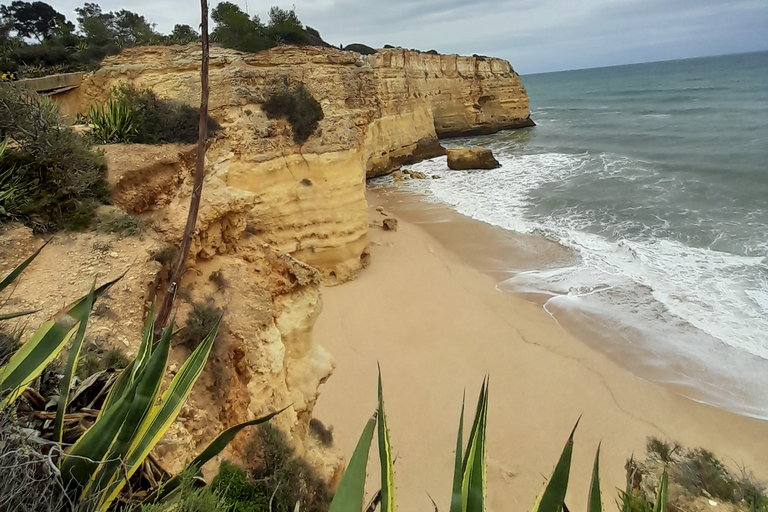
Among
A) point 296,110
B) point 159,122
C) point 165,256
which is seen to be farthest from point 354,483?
point 296,110

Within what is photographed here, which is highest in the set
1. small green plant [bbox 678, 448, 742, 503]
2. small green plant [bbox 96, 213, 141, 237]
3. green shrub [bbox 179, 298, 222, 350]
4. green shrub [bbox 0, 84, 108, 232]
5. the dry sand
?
green shrub [bbox 0, 84, 108, 232]

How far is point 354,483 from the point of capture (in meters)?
1.54

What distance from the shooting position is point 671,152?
80.2 feet

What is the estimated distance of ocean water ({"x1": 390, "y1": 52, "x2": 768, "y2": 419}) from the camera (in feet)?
26.6

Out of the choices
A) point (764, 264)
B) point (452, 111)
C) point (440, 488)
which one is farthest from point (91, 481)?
point (452, 111)

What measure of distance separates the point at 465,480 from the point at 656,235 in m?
14.3

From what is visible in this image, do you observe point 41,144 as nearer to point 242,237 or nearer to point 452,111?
point 242,237

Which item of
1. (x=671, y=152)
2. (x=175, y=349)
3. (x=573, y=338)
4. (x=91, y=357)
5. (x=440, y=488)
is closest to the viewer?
(x=91, y=357)

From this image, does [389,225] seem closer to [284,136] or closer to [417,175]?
[284,136]

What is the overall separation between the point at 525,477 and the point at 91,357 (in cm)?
537

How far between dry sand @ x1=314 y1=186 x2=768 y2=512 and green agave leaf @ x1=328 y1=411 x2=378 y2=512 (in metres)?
4.36

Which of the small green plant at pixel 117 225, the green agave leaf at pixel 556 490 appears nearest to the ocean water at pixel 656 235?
the green agave leaf at pixel 556 490

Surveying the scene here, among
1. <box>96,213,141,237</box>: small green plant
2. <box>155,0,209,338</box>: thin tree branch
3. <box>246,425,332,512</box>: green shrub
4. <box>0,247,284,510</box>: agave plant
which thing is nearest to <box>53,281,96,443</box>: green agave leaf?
<box>0,247,284,510</box>: agave plant

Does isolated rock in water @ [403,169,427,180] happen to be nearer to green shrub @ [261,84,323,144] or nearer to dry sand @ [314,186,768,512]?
green shrub @ [261,84,323,144]
